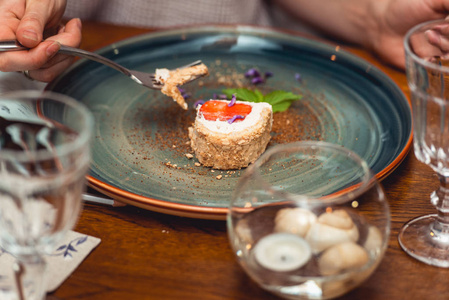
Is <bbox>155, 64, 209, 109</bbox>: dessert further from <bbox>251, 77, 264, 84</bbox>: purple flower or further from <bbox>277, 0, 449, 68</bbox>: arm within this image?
<bbox>277, 0, 449, 68</bbox>: arm

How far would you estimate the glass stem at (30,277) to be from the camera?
2.26 ft

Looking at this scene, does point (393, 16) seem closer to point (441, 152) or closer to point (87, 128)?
point (441, 152)

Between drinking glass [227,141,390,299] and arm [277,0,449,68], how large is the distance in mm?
890

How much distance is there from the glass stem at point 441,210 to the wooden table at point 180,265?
0.07 metres

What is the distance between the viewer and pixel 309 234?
2.33ft

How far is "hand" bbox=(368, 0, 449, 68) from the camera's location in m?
1.45

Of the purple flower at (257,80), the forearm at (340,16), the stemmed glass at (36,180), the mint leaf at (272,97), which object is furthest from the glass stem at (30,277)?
the forearm at (340,16)

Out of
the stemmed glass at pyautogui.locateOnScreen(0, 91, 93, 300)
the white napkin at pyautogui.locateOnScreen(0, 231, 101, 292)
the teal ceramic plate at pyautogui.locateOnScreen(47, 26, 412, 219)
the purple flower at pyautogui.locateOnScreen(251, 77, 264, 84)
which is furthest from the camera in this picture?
the purple flower at pyautogui.locateOnScreen(251, 77, 264, 84)

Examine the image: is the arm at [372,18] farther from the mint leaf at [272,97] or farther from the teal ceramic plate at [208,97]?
the mint leaf at [272,97]

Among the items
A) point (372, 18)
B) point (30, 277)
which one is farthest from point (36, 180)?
point (372, 18)

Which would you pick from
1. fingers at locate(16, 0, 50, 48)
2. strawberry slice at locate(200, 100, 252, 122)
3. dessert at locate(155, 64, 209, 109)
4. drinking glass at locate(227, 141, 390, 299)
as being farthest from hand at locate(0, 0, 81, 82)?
drinking glass at locate(227, 141, 390, 299)

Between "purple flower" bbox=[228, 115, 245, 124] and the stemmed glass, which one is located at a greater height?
the stemmed glass

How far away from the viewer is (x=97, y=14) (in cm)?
221

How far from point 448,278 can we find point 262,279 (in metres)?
0.33
